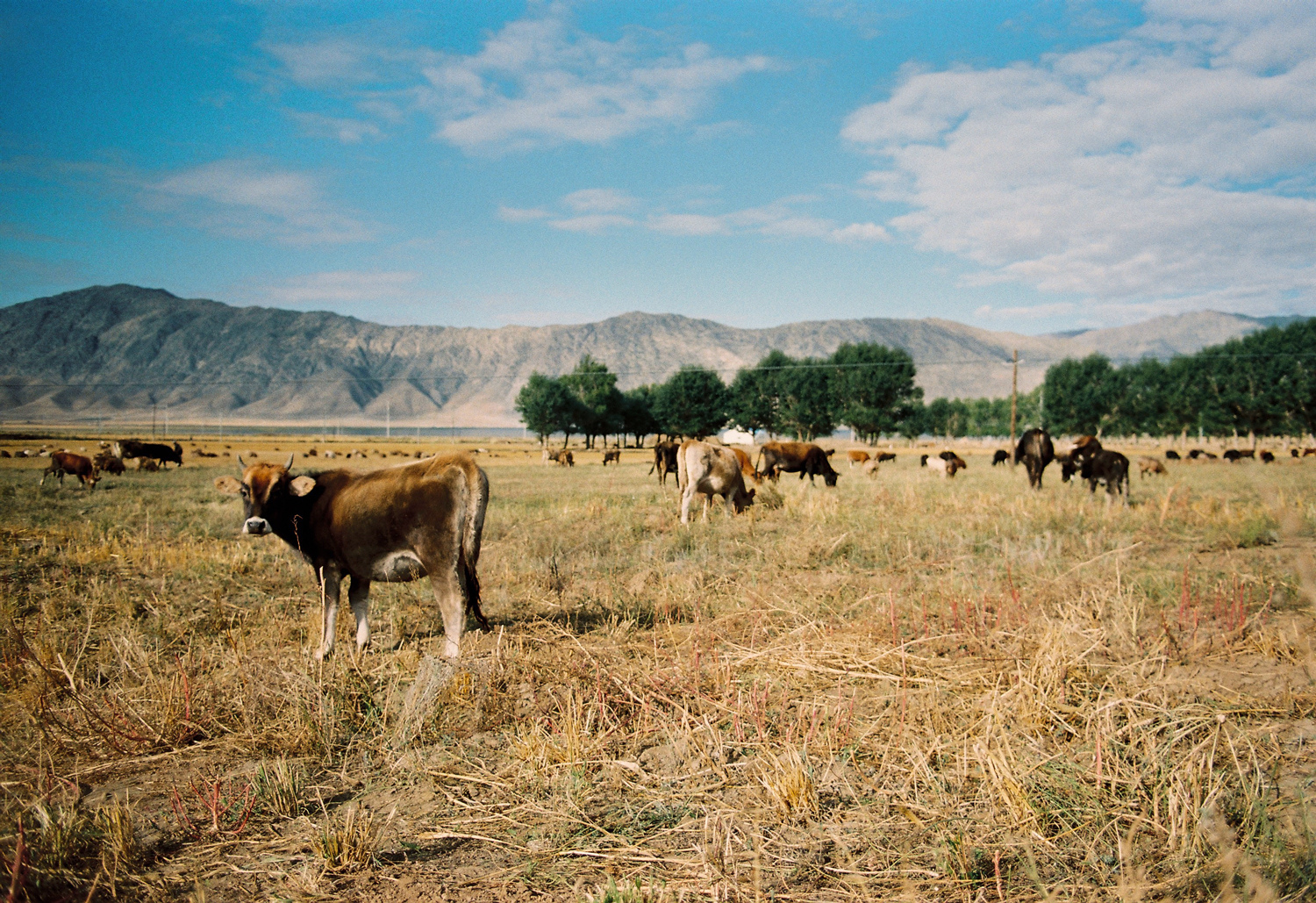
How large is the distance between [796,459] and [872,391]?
248ft

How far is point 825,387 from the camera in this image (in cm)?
10244

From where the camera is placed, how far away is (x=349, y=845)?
3.34 meters

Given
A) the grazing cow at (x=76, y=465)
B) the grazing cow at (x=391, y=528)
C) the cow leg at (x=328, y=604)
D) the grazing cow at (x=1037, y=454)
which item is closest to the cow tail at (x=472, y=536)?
the grazing cow at (x=391, y=528)

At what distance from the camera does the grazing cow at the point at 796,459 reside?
28.2 metres

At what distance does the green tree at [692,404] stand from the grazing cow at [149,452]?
6753 centimetres

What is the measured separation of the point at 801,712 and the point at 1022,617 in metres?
2.86

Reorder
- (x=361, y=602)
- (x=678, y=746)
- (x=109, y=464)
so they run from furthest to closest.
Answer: (x=109, y=464) → (x=361, y=602) → (x=678, y=746)

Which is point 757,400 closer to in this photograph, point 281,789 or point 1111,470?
point 1111,470

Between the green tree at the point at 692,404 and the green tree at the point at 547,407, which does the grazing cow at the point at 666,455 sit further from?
the green tree at the point at 692,404

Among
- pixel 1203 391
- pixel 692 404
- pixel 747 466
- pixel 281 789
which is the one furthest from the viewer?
pixel 692 404

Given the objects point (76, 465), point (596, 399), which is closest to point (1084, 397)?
point (596, 399)

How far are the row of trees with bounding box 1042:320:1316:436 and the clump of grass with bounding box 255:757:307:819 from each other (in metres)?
86.7

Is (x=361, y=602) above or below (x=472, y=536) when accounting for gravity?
below

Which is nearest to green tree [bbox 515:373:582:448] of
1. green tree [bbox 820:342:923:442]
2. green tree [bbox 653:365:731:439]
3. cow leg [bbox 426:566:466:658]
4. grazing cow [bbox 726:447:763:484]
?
green tree [bbox 653:365:731:439]
